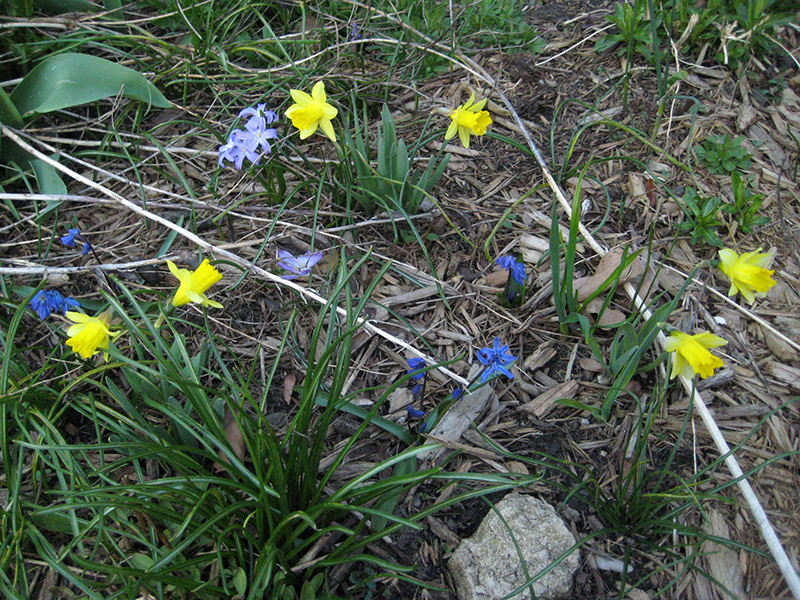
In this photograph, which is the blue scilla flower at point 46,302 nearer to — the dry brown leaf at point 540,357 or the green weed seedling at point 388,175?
the green weed seedling at point 388,175

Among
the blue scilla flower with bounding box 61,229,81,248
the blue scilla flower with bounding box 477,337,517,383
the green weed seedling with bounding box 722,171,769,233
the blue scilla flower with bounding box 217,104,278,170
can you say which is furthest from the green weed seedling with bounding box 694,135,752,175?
the blue scilla flower with bounding box 61,229,81,248

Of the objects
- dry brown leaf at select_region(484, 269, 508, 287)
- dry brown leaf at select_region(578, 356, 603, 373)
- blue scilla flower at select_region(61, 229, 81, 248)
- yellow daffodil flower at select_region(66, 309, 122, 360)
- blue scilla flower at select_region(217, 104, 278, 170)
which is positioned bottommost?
dry brown leaf at select_region(578, 356, 603, 373)

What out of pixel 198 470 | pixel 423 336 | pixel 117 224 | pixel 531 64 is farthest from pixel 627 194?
pixel 117 224

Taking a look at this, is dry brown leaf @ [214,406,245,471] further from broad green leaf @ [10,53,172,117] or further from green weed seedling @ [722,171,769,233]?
green weed seedling @ [722,171,769,233]

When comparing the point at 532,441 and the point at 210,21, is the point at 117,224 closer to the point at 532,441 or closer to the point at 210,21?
the point at 210,21

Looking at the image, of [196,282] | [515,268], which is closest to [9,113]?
[196,282]

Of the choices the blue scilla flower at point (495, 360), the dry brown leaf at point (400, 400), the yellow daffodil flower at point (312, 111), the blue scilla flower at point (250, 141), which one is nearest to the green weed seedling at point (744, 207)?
the blue scilla flower at point (495, 360)
